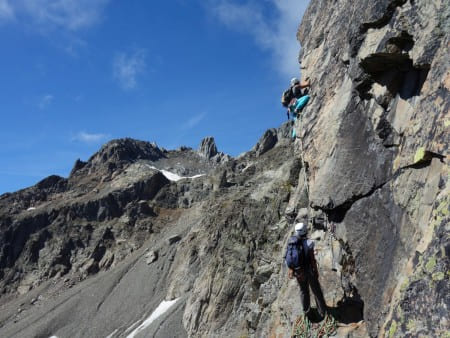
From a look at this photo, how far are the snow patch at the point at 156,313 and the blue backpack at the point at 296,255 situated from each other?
47033mm

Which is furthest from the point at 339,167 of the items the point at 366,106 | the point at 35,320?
the point at 35,320

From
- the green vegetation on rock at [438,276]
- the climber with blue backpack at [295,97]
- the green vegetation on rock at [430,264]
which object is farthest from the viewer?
the climber with blue backpack at [295,97]

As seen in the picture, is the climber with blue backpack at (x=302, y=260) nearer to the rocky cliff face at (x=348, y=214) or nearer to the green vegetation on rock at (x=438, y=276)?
the rocky cliff face at (x=348, y=214)

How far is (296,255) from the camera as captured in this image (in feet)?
38.1

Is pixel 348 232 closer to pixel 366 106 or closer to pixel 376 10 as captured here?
pixel 366 106

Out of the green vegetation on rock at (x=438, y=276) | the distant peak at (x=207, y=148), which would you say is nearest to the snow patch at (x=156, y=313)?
the green vegetation on rock at (x=438, y=276)

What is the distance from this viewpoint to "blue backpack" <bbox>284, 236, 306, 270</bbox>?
11.7 metres

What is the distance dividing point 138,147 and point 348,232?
144 meters

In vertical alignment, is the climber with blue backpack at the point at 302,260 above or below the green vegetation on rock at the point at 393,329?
above

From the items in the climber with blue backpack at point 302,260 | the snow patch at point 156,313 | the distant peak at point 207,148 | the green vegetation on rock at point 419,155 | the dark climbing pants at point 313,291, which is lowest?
the snow patch at point 156,313

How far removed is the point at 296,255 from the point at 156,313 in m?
50.5

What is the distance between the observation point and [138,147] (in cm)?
15138

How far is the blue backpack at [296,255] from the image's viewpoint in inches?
459

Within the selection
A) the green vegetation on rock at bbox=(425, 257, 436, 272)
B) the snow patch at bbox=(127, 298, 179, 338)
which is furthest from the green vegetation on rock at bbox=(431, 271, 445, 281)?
the snow patch at bbox=(127, 298, 179, 338)
